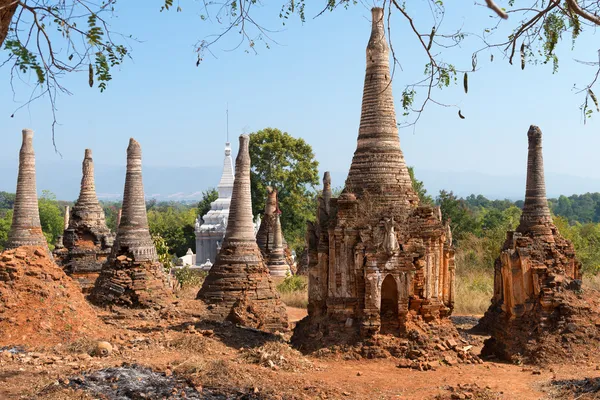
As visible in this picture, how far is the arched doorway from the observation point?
14820 mm

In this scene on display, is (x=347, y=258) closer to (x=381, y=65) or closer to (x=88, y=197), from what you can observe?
Result: (x=381, y=65)

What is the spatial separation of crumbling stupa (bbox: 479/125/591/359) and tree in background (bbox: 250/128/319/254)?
104 ft

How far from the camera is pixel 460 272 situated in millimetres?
34156

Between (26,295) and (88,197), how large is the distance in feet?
31.3

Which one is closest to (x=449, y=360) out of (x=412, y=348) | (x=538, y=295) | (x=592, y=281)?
(x=412, y=348)

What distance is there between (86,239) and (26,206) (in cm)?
274

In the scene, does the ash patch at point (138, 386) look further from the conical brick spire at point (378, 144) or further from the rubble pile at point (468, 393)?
the conical brick spire at point (378, 144)

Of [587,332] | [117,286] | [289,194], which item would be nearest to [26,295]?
[117,286]

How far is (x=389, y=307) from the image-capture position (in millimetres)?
15375

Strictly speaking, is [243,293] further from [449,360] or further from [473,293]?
[473,293]

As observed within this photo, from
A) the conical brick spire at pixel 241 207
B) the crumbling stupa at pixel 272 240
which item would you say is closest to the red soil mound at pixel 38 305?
the conical brick spire at pixel 241 207

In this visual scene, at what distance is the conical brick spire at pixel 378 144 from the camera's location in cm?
1527

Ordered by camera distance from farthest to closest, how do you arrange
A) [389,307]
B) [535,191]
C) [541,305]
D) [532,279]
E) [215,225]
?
[215,225], [535,191], [532,279], [541,305], [389,307]

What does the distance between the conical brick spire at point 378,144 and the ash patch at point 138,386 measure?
6171mm
